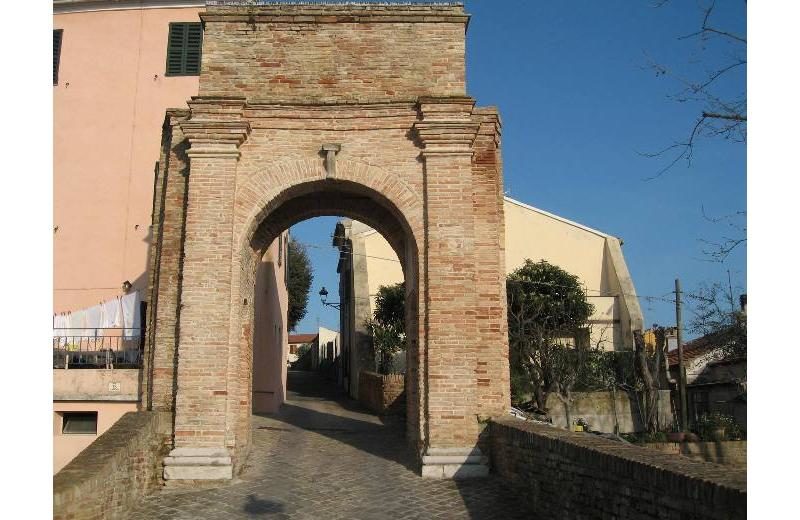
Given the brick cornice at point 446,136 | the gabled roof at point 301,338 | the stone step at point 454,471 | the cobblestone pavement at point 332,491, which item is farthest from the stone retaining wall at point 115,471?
the gabled roof at point 301,338

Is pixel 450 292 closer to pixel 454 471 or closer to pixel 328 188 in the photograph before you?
pixel 454 471

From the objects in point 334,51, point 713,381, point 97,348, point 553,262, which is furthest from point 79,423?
point 713,381

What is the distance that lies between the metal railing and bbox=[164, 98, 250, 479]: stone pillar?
1870mm

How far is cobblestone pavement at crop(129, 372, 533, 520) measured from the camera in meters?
7.71

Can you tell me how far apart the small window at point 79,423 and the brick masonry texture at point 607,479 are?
5986mm

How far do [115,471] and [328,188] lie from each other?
5.12m

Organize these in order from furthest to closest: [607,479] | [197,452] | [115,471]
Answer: [197,452] → [115,471] → [607,479]

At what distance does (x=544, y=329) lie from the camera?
72.9 feet

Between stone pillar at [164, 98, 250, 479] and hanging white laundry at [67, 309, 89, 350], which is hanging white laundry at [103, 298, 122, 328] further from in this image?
stone pillar at [164, 98, 250, 479]

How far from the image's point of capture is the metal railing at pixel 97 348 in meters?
Answer: 11.1

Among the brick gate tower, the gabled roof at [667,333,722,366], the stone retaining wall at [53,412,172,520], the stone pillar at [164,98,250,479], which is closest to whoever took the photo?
the stone retaining wall at [53,412,172,520]

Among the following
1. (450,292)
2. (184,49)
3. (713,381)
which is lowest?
(713,381)

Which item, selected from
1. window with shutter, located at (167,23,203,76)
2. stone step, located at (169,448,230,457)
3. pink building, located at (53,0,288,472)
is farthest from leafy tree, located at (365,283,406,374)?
stone step, located at (169,448,230,457)

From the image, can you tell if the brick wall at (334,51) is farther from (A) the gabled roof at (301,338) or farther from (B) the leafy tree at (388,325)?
(A) the gabled roof at (301,338)
